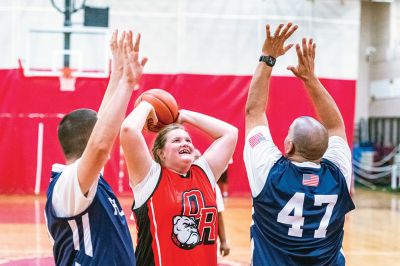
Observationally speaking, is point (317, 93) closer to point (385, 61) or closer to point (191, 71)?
point (191, 71)

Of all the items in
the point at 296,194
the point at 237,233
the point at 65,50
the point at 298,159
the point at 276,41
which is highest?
the point at 65,50

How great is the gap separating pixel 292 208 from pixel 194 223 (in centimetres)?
58

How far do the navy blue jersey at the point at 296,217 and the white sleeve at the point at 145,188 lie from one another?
0.57 m

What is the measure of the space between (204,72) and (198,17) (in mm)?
1427

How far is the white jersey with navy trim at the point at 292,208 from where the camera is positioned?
274cm

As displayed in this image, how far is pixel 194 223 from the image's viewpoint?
120 inches

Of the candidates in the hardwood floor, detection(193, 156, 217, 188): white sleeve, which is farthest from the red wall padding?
detection(193, 156, 217, 188): white sleeve

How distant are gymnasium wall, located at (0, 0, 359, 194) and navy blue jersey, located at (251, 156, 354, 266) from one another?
11093 millimetres

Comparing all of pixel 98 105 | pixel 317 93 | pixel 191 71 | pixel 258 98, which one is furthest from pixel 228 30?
pixel 258 98

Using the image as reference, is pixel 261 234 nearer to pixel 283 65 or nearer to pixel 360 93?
pixel 283 65

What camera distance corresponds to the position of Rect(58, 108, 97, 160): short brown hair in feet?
8.40

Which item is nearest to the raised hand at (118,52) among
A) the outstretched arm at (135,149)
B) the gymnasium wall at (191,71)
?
the outstretched arm at (135,149)

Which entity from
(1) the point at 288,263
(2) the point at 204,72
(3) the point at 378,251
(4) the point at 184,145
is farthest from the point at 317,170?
(2) the point at 204,72

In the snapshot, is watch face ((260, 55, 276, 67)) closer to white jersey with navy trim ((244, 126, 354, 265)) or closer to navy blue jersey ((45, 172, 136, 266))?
white jersey with navy trim ((244, 126, 354, 265))
